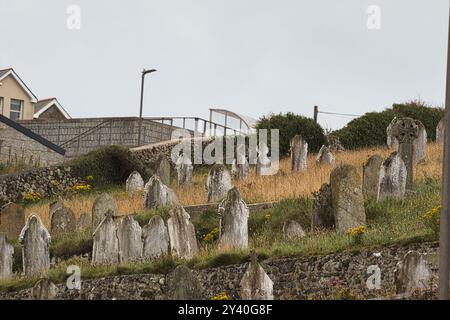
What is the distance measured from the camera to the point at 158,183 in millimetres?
32562

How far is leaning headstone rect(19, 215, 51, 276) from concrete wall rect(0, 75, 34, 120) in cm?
3336

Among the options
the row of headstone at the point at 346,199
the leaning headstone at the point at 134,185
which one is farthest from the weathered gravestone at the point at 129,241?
the leaning headstone at the point at 134,185

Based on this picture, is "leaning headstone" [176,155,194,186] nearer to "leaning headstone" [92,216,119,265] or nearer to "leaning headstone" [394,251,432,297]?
"leaning headstone" [92,216,119,265]

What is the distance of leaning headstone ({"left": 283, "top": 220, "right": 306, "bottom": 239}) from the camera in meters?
26.1

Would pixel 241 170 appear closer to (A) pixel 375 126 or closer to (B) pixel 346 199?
(A) pixel 375 126

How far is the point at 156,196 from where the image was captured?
32469 mm

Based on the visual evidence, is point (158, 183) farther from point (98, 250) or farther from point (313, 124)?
point (313, 124)

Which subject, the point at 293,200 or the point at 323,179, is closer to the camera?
the point at 293,200

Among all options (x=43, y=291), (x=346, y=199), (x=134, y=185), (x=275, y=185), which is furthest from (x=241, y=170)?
(x=43, y=291)

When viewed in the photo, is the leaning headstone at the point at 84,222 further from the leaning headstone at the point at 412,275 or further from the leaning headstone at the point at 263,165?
the leaning headstone at the point at 412,275

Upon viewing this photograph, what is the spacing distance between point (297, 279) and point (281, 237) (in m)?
3.12

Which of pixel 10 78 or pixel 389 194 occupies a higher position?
pixel 10 78
